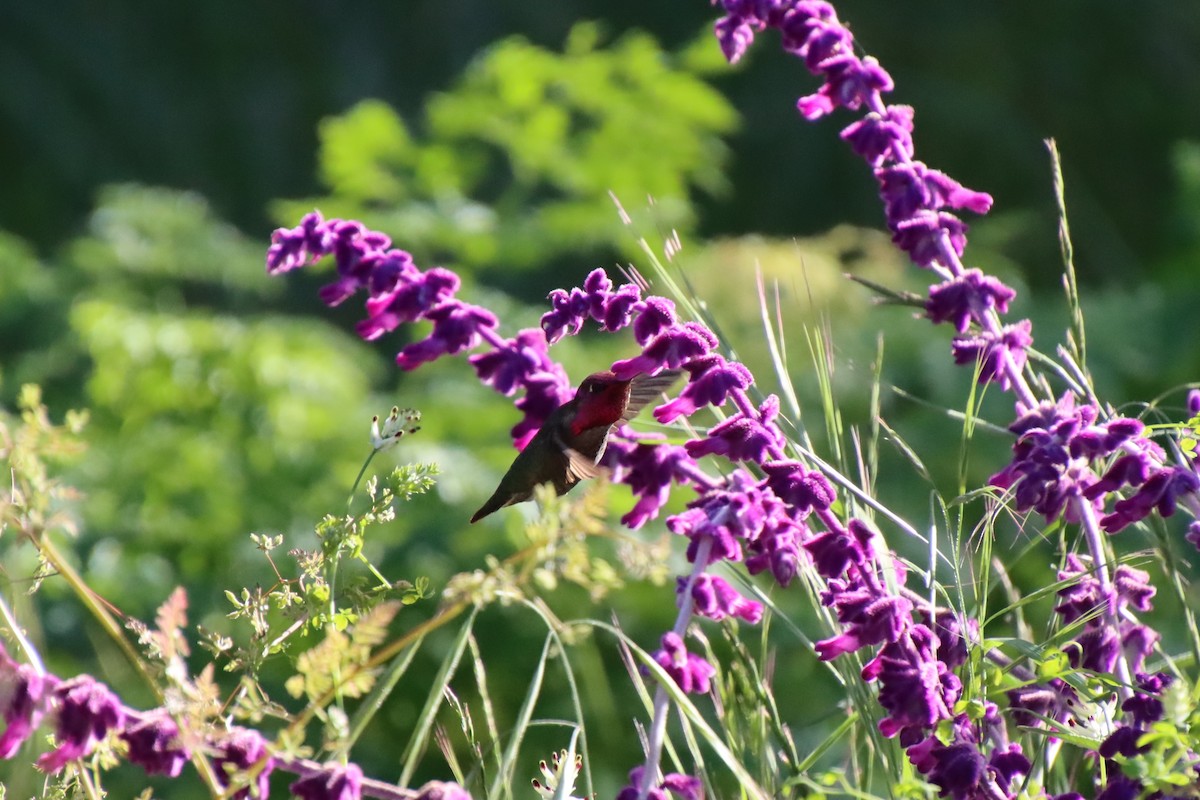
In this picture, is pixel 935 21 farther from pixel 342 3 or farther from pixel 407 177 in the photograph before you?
pixel 407 177

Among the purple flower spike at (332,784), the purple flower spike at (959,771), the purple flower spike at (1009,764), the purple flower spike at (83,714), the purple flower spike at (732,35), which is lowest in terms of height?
the purple flower spike at (1009,764)

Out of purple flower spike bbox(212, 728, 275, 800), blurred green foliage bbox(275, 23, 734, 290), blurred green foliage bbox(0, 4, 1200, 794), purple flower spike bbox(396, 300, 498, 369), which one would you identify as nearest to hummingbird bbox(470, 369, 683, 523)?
purple flower spike bbox(396, 300, 498, 369)

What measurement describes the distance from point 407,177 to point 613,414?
270 cm

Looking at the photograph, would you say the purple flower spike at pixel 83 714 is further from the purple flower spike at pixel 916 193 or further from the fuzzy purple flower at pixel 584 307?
the purple flower spike at pixel 916 193

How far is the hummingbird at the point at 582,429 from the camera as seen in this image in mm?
826

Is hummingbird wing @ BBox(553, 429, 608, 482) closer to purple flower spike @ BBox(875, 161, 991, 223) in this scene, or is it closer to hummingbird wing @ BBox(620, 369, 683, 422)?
hummingbird wing @ BBox(620, 369, 683, 422)

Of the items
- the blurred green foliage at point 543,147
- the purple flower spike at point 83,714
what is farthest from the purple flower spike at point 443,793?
the blurred green foliage at point 543,147

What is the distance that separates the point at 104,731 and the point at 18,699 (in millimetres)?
29

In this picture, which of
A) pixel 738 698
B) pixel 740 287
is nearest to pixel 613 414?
pixel 738 698

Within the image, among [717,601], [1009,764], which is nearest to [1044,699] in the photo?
[1009,764]

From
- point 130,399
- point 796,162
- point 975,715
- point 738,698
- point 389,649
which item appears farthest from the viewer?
point 796,162

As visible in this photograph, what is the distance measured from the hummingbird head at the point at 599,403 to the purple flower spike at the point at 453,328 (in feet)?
0.50

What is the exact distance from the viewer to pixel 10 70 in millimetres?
5359

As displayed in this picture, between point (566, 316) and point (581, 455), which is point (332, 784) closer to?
point (566, 316)
